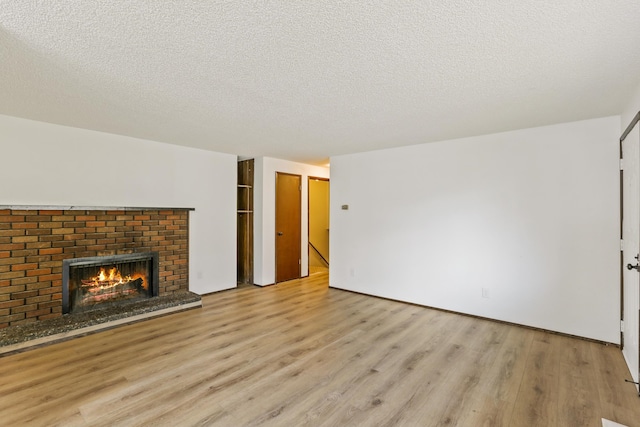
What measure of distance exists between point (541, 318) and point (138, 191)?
5.37 m

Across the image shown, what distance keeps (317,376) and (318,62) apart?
2.41 m

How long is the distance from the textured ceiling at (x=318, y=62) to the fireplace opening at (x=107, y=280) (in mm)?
1742

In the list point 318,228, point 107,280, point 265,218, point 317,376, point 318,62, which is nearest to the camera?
point 318,62

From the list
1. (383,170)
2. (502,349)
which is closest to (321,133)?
(383,170)

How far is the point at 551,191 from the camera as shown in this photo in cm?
336

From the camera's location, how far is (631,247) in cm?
265

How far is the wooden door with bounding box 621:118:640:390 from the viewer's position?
2.42m

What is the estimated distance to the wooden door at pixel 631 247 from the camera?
2.42m

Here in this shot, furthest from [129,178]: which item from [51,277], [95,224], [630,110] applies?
[630,110]

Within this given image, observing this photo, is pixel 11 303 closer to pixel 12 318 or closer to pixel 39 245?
pixel 12 318

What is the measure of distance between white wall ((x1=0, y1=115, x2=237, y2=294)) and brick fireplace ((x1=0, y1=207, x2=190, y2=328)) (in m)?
0.16

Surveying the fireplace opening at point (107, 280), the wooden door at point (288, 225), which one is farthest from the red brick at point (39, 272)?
the wooden door at point (288, 225)

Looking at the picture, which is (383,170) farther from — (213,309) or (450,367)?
(213,309)

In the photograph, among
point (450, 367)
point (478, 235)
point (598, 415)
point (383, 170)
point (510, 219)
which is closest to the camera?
point (598, 415)
